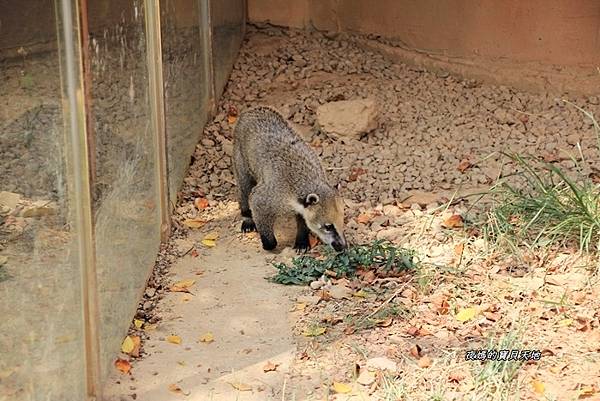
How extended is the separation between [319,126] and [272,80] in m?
1.21

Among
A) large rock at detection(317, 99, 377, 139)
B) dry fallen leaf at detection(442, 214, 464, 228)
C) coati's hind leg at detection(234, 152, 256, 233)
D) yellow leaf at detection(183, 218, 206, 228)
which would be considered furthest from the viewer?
large rock at detection(317, 99, 377, 139)

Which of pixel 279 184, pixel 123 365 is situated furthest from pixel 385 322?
pixel 279 184

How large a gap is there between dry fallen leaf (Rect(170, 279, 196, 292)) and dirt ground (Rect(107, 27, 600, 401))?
13 millimetres

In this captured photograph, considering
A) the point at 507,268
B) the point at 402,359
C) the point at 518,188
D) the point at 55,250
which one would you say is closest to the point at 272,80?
the point at 518,188

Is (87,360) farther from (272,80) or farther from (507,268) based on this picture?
(272,80)

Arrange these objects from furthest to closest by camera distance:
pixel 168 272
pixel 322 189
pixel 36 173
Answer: pixel 322 189, pixel 168 272, pixel 36 173

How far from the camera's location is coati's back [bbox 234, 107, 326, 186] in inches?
282

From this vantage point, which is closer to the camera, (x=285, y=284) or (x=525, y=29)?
(x=285, y=284)

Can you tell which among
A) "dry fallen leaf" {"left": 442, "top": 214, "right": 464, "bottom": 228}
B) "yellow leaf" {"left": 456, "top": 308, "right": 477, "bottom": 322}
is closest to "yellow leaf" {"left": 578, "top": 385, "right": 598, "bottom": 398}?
"yellow leaf" {"left": 456, "top": 308, "right": 477, "bottom": 322}

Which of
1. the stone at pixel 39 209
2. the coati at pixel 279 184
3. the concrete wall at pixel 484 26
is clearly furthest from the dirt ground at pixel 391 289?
the stone at pixel 39 209

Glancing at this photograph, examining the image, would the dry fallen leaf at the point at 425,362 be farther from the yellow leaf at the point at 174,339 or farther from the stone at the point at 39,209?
the stone at the point at 39,209

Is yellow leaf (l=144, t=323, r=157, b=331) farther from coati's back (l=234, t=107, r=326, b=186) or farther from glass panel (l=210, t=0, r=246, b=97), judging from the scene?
glass panel (l=210, t=0, r=246, b=97)

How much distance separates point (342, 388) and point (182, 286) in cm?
170

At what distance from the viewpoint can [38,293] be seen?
4035mm
